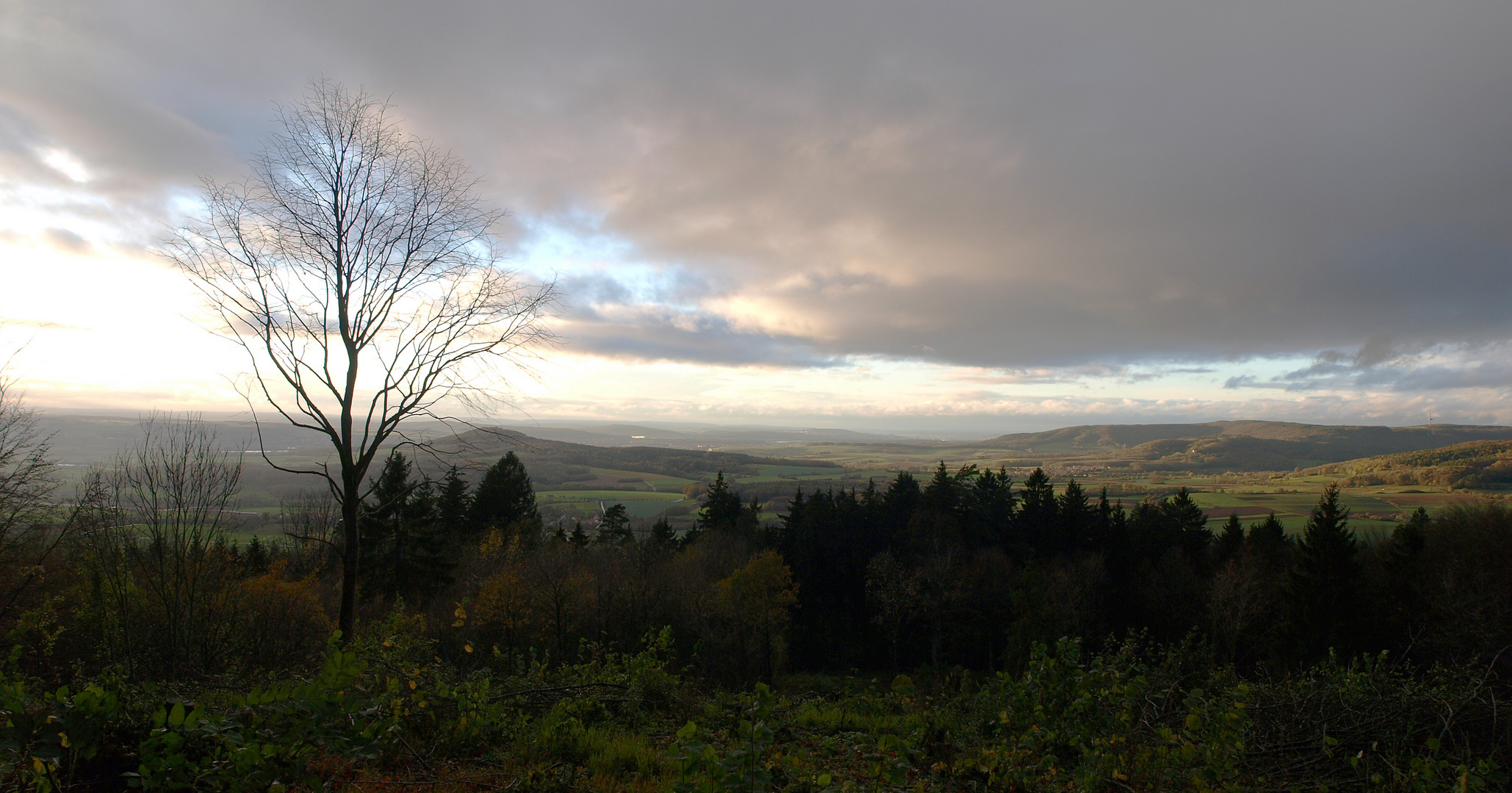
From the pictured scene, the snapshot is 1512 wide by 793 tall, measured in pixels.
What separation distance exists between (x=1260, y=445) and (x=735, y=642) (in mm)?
136475

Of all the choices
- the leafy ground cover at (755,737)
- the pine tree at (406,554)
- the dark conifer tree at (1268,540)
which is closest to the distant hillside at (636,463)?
the pine tree at (406,554)

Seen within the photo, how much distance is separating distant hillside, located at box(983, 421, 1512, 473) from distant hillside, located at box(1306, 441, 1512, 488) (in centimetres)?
2652

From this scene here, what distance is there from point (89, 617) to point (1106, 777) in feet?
70.5

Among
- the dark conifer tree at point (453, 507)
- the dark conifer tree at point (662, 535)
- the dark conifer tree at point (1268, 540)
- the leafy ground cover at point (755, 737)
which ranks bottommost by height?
the dark conifer tree at point (662, 535)

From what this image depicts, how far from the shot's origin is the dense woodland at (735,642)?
4.13 metres

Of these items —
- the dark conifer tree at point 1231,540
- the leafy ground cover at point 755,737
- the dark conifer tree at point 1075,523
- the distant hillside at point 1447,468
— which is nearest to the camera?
the leafy ground cover at point 755,737

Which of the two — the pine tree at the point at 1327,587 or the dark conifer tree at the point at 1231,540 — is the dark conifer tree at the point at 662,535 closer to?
the pine tree at the point at 1327,587

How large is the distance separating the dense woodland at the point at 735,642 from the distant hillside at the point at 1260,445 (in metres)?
77.6

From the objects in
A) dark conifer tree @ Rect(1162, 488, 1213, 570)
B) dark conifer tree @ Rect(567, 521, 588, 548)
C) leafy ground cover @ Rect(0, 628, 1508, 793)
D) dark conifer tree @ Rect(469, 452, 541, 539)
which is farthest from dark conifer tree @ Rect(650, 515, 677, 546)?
dark conifer tree @ Rect(1162, 488, 1213, 570)

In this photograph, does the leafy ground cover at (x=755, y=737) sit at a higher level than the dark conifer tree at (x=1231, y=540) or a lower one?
higher

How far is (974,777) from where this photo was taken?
495 cm

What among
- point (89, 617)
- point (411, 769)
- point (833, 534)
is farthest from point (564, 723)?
point (833, 534)

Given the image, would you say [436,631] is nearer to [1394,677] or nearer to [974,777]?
[974,777]

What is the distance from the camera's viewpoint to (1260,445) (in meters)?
115
